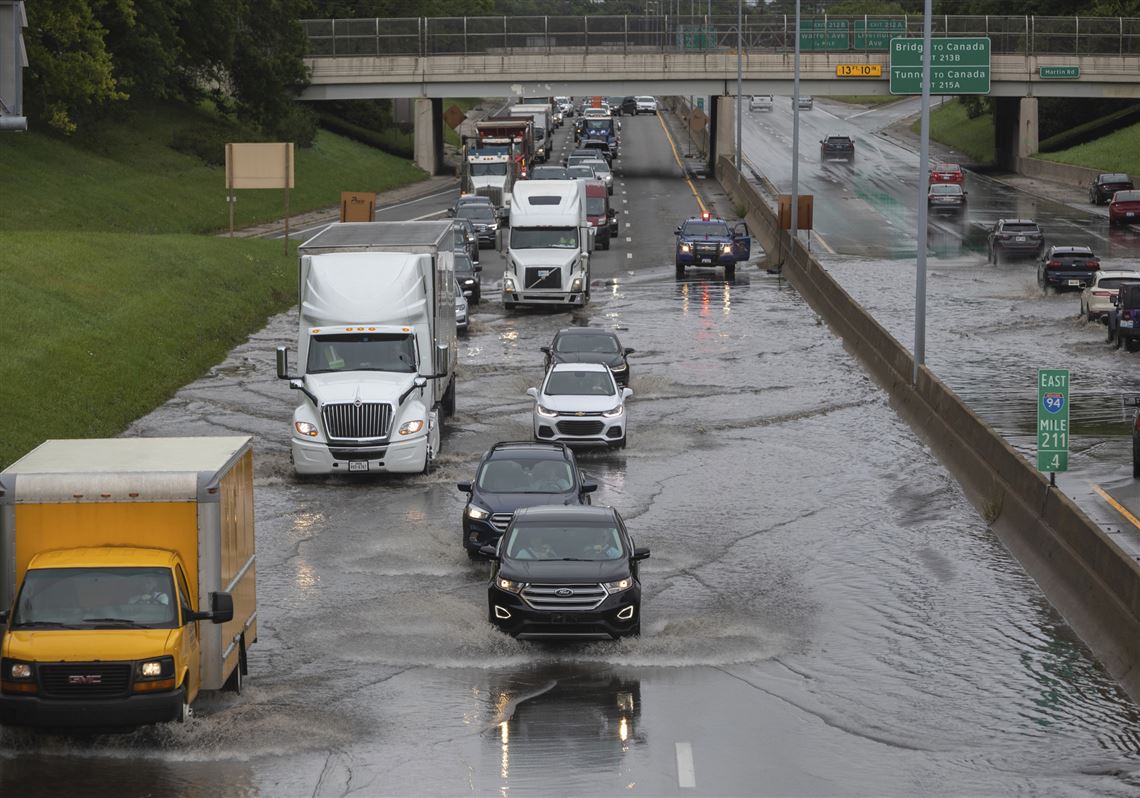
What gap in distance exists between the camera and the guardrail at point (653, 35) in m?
92.4

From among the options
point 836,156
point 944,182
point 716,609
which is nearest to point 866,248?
point 944,182

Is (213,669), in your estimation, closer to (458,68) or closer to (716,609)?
(716,609)

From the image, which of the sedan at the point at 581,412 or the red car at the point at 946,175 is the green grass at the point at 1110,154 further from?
the sedan at the point at 581,412

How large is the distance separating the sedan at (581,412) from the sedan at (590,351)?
4.29 meters

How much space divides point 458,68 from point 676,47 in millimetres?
12034

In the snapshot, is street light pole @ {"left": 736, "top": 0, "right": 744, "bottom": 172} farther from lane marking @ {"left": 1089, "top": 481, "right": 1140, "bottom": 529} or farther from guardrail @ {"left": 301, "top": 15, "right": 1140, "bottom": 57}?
lane marking @ {"left": 1089, "top": 481, "right": 1140, "bottom": 529}

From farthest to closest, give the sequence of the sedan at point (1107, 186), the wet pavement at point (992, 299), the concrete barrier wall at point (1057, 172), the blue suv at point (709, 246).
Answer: the concrete barrier wall at point (1057, 172)
the sedan at point (1107, 186)
the blue suv at point (709, 246)
the wet pavement at point (992, 299)

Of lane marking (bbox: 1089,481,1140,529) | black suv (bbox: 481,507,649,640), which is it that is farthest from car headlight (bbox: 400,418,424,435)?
lane marking (bbox: 1089,481,1140,529)

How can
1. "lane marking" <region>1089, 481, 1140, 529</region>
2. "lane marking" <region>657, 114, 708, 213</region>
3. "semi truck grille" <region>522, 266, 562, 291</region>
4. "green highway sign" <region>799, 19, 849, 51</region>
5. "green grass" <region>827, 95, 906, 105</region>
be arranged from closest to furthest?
1. "lane marking" <region>1089, 481, 1140, 529</region>
2. "semi truck grille" <region>522, 266, 562, 291</region>
3. "lane marking" <region>657, 114, 708, 213</region>
4. "green highway sign" <region>799, 19, 849, 51</region>
5. "green grass" <region>827, 95, 906, 105</region>

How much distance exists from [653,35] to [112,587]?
3236 inches

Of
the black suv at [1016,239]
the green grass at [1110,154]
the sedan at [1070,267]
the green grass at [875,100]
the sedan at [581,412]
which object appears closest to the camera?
the sedan at [581,412]

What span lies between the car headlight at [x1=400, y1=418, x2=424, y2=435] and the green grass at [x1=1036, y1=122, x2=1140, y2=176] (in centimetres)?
6811

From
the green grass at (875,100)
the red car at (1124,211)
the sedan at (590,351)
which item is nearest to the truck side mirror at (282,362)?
the sedan at (590,351)

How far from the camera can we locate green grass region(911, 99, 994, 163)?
111 metres
